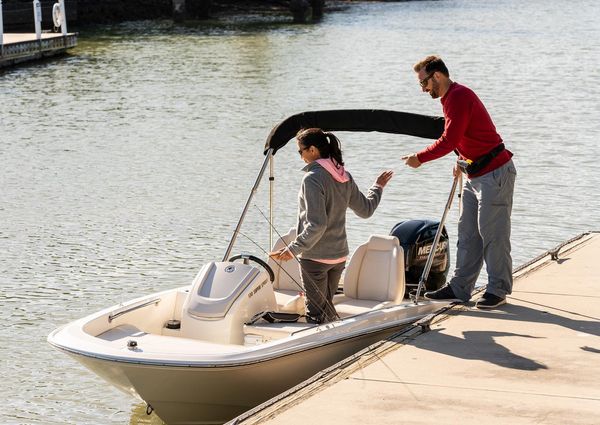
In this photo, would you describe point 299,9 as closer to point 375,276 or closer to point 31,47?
point 31,47

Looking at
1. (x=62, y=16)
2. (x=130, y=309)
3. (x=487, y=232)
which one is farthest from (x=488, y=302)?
(x=62, y=16)

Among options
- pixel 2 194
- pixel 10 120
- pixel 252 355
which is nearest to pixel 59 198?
pixel 2 194

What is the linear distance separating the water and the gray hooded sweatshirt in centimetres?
199

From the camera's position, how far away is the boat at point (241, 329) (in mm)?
6617

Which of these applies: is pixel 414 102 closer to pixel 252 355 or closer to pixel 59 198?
pixel 59 198

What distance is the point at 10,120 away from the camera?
22953 mm

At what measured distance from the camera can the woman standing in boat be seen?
6.86 meters

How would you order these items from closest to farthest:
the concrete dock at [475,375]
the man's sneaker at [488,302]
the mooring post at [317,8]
Result: the concrete dock at [475,375], the man's sneaker at [488,302], the mooring post at [317,8]

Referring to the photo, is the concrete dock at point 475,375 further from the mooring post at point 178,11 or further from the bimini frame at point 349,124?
the mooring post at point 178,11

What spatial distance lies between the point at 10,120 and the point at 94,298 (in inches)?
505

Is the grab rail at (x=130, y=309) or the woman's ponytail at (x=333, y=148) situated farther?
the grab rail at (x=130, y=309)

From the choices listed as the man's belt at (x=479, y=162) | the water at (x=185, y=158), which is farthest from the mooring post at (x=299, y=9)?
the man's belt at (x=479, y=162)

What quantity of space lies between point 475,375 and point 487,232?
1.36 m

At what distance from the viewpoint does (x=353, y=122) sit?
793 centimetres
